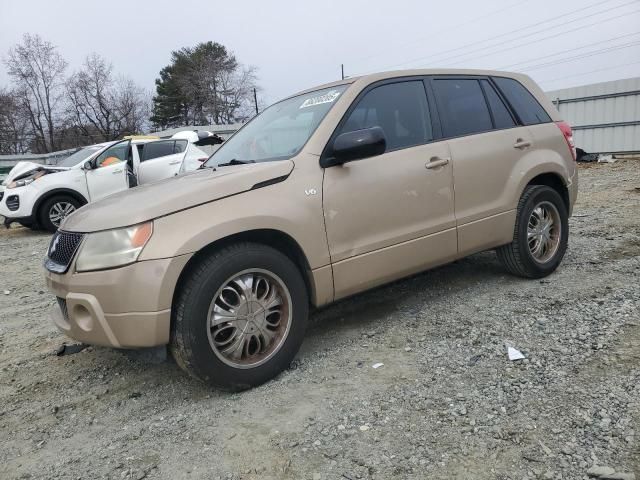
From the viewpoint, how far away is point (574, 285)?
13.7 feet

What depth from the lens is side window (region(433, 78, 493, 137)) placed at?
12.7ft

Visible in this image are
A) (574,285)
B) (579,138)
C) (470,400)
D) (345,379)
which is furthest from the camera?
(579,138)

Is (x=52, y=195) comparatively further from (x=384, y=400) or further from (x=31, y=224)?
(x=384, y=400)

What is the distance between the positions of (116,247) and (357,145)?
1.49 meters

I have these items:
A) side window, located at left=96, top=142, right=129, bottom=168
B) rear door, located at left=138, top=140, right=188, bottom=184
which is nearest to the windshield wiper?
rear door, located at left=138, top=140, right=188, bottom=184

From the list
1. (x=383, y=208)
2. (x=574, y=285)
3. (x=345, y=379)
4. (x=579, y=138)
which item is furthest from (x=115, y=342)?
(x=579, y=138)

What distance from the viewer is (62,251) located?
9.43 feet

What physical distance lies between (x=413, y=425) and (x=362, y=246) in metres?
1.20

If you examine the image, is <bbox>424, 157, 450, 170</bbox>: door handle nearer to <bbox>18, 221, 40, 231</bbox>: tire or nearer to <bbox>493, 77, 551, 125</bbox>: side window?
<bbox>493, 77, 551, 125</bbox>: side window

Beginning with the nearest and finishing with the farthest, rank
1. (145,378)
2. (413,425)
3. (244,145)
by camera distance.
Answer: (413,425) → (145,378) → (244,145)

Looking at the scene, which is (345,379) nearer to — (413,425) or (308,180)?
(413,425)

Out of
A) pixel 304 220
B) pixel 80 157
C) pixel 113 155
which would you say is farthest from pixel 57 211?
pixel 304 220

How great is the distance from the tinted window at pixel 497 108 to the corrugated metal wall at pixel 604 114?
45.5ft

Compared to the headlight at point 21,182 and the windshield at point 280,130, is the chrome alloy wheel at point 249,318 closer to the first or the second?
the windshield at point 280,130
